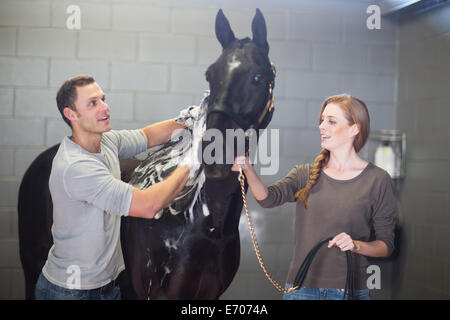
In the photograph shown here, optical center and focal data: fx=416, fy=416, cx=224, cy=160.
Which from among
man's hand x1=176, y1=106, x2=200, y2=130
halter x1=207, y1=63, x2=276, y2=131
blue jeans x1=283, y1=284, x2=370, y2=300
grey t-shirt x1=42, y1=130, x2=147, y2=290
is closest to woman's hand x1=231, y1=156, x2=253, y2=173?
halter x1=207, y1=63, x2=276, y2=131

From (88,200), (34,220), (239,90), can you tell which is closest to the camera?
(239,90)

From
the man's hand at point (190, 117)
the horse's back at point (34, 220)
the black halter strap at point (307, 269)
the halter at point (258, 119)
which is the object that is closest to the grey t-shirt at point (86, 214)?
the horse's back at point (34, 220)

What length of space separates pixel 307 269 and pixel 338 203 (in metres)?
0.30

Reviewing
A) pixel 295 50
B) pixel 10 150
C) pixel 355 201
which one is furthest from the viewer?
pixel 295 50

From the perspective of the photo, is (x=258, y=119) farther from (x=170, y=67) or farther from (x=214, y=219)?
(x=170, y=67)

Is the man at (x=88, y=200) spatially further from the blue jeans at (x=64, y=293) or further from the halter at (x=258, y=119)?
the halter at (x=258, y=119)

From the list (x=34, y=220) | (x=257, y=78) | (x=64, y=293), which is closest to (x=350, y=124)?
(x=257, y=78)

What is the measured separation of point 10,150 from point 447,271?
2.20m

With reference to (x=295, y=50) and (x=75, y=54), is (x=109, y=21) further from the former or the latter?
(x=295, y=50)

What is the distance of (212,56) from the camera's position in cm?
200

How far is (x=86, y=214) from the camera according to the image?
1665mm

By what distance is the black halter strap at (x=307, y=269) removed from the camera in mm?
1622

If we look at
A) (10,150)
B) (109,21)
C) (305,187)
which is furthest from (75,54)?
(305,187)

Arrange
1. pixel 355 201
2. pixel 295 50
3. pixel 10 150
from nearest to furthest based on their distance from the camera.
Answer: pixel 355 201 → pixel 10 150 → pixel 295 50
